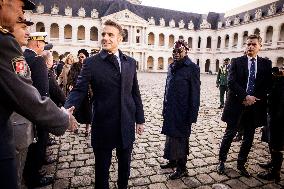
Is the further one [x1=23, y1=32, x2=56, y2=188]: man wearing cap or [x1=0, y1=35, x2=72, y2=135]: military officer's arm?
[x1=23, y1=32, x2=56, y2=188]: man wearing cap

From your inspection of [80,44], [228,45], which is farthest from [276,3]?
[80,44]

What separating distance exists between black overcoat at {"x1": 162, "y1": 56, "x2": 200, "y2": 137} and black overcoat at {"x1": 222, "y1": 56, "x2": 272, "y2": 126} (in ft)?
2.44

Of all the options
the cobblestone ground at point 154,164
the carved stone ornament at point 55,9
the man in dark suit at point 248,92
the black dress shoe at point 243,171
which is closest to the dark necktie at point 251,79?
the man in dark suit at point 248,92

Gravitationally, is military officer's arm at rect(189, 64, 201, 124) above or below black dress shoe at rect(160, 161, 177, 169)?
above

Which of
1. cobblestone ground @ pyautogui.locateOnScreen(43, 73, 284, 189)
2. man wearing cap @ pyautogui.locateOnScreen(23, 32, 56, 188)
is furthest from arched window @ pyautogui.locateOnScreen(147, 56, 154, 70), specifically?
man wearing cap @ pyautogui.locateOnScreen(23, 32, 56, 188)

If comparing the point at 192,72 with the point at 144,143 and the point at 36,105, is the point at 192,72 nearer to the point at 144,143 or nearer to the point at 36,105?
the point at 144,143

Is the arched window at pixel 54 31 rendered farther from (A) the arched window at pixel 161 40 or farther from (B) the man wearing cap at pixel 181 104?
(B) the man wearing cap at pixel 181 104

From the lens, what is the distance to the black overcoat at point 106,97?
116 inches

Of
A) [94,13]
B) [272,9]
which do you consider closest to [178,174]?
[272,9]

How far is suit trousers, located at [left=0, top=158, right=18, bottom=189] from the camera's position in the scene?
5.30 ft

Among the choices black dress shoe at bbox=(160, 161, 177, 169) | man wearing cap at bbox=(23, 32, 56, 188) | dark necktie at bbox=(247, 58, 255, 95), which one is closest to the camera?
man wearing cap at bbox=(23, 32, 56, 188)

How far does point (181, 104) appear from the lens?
4.15m

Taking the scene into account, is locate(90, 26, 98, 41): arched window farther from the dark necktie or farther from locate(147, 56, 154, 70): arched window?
the dark necktie

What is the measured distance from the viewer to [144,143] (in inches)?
233
